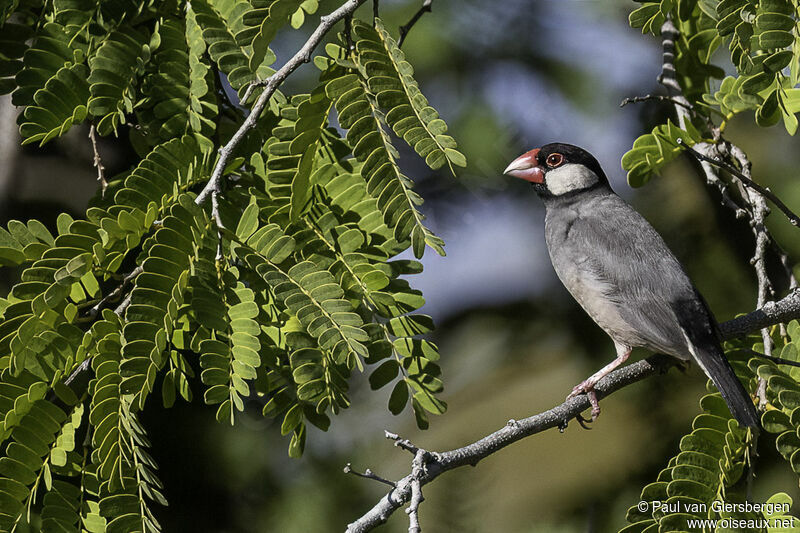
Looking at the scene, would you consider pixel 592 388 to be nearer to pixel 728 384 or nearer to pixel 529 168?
pixel 728 384

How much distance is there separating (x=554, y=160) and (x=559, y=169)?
0.04m

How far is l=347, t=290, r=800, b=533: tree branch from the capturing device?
1.67m

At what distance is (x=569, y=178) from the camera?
318cm

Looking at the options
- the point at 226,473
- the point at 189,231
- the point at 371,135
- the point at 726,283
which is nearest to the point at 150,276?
the point at 189,231

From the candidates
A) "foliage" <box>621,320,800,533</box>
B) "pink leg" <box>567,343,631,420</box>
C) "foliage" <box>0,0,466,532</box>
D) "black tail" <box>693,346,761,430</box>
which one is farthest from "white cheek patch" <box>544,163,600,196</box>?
"foliage" <box>0,0,466,532</box>

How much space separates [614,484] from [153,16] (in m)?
2.58

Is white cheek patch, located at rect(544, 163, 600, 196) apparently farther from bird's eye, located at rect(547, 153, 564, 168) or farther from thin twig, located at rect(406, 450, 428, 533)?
thin twig, located at rect(406, 450, 428, 533)

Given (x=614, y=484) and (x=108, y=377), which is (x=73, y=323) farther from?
(x=614, y=484)

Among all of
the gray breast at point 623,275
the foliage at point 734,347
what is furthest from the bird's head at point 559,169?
the foliage at point 734,347

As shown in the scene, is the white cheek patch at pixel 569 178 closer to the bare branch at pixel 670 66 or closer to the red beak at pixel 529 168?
the red beak at pixel 529 168

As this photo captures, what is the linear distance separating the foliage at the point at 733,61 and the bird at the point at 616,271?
1.30 ft

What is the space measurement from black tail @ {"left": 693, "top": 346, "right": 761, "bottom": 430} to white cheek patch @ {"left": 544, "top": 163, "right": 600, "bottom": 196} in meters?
1.07

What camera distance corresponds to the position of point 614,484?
10.6 feet

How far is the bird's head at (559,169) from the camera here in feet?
10.3
